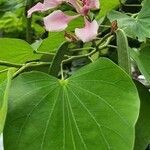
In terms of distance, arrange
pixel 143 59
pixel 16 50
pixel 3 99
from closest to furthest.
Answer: pixel 3 99 → pixel 143 59 → pixel 16 50

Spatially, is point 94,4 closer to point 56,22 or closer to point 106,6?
point 56,22

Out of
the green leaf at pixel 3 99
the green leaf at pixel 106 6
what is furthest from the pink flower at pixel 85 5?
the green leaf at pixel 106 6

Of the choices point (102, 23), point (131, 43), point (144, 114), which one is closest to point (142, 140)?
point (144, 114)

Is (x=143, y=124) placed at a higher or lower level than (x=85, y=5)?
lower

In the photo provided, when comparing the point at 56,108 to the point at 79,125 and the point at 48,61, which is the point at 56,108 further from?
the point at 48,61

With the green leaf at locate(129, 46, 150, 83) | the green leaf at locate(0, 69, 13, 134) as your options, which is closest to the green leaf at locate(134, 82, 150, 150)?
the green leaf at locate(129, 46, 150, 83)

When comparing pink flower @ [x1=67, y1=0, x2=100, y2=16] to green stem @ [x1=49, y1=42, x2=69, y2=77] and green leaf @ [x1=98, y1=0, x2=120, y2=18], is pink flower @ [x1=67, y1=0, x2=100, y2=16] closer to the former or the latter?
green stem @ [x1=49, y1=42, x2=69, y2=77]

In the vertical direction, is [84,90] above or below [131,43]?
above

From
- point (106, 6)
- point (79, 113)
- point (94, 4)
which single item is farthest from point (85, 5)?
point (106, 6)
